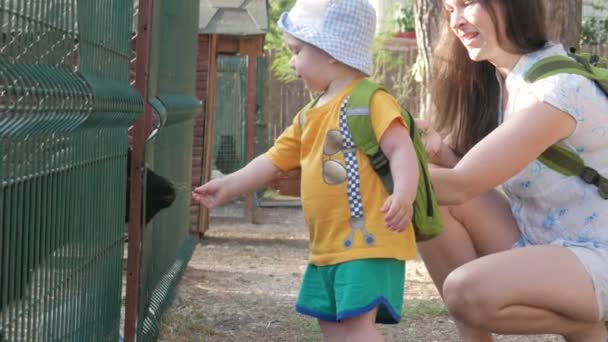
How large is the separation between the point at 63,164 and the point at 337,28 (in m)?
1.08

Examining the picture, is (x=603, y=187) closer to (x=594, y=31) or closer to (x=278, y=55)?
(x=278, y=55)

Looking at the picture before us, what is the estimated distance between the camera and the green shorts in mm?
3611

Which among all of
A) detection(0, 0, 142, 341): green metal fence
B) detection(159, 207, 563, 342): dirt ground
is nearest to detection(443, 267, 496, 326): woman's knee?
detection(0, 0, 142, 341): green metal fence

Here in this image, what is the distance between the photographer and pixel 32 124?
8.48 ft

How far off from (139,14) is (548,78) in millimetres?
1590

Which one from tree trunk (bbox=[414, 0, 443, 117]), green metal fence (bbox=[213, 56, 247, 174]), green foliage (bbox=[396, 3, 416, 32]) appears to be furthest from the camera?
green foliage (bbox=[396, 3, 416, 32])

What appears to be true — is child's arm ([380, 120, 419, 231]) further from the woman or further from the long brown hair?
the long brown hair

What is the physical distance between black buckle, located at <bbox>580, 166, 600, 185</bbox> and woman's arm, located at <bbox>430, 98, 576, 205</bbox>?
181 mm

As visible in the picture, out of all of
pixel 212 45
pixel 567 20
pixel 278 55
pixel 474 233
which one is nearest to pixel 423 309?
pixel 567 20

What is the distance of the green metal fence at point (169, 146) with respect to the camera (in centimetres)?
496

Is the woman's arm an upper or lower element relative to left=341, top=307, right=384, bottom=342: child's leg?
upper

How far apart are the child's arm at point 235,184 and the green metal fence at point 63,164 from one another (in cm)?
31

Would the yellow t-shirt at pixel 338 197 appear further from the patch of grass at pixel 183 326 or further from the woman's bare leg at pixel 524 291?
the patch of grass at pixel 183 326

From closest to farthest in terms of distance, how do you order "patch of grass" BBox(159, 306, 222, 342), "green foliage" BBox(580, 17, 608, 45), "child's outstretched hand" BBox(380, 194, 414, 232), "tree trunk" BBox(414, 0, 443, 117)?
"child's outstretched hand" BBox(380, 194, 414, 232)
"patch of grass" BBox(159, 306, 222, 342)
"tree trunk" BBox(414, 0, 443, 117)
"green foliage" BBox(580, 17, 608, 45)
